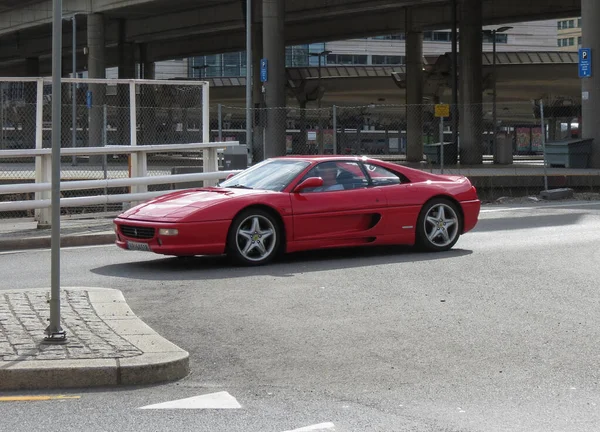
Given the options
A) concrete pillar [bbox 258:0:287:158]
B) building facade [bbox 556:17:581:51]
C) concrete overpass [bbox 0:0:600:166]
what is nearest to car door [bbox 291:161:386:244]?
concrete overpass [bbox 0:0:600:166]

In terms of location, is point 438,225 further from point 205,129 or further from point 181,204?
point 205,129

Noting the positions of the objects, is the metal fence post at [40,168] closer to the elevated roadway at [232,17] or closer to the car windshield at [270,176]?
the car windshield at [270,176]

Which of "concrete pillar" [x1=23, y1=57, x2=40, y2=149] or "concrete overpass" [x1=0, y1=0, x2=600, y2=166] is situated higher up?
"concrete overpass" [x1=0, y1=0, x2=600, y2=166]

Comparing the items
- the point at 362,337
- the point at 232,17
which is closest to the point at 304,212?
the point at 362,337

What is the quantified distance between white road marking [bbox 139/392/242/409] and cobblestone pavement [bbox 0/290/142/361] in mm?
719

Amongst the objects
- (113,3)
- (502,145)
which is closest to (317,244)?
(502,145)

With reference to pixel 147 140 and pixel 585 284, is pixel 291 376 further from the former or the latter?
pixel 147 140

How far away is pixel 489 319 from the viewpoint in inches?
339

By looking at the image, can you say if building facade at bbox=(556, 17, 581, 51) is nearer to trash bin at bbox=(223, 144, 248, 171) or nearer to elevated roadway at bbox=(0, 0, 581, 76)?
elevated roadway at bbox=(0, 0, 581, 76)

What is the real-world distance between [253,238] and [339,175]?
141 cm

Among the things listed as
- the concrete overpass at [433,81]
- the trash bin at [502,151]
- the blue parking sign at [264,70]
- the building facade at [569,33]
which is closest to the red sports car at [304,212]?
the trash bin at [502,151]

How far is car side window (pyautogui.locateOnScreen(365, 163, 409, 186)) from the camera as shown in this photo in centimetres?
1262

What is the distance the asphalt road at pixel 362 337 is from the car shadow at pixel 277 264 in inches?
1.3

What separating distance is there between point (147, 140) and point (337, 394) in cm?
1744
